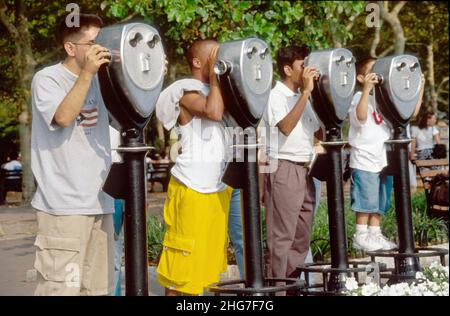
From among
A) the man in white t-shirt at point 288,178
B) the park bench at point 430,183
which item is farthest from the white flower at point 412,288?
the park bench at point 430,183

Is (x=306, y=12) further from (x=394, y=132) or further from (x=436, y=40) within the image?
(x=436, y=40)

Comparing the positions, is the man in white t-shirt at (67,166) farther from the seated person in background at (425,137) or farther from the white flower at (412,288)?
the seated person in background at (425,137)

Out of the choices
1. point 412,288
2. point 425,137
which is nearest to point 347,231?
point 412,288

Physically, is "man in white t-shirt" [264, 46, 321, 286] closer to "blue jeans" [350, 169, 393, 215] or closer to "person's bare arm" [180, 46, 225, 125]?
"person's bare arm" [180, 46, 225, 125]

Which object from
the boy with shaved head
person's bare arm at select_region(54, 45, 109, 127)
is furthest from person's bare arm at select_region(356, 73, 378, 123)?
person's bare arm at select_region(54, 45, 109, 127)

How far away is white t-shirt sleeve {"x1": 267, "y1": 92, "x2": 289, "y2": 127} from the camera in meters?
5.39

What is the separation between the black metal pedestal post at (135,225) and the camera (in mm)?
3807

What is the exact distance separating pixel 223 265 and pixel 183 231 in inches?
12.2

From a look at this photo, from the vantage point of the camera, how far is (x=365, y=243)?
7.36 meters

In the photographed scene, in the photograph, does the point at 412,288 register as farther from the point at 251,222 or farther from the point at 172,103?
the point at 172,103

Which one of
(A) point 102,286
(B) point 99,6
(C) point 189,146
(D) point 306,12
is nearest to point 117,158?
(C) point 189,146

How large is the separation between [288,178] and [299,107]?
539 millimetres
